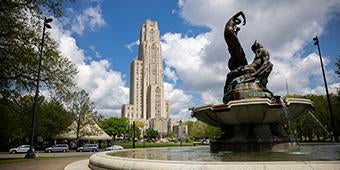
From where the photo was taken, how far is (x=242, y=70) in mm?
14805

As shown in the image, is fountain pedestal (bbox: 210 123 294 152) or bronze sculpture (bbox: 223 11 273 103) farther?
bronze sculpture (bbox: 223 11 273 103)

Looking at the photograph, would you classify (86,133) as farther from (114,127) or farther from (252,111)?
(114,127)

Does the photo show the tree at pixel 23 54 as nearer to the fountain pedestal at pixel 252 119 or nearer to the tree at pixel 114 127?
the fountain pedestal at pixel 252 119

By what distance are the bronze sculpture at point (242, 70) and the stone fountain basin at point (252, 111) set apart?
1.12m

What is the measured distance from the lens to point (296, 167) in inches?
234

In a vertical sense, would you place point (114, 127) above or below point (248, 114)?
above

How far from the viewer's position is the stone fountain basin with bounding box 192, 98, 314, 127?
40.3ft

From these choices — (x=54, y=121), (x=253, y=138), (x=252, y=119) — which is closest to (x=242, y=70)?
(x=252, y=119)

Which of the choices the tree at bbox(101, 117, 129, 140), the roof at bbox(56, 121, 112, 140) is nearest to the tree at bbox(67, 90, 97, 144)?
the roof at bbox(56, 121, 112, 140)

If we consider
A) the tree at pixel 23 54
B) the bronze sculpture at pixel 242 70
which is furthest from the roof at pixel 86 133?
the bronze sculpture at pixel 242 70

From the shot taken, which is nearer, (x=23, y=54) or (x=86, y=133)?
(x=23, y=54)

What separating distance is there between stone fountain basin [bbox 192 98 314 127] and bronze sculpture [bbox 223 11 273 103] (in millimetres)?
1116

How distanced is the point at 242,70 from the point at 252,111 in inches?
113

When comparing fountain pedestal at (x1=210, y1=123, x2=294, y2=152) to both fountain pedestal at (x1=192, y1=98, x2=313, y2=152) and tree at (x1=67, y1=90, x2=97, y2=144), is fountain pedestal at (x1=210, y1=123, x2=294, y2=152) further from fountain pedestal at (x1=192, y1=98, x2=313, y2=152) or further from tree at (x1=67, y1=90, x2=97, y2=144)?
tree at (x1=67, y1=90, x2=97, y2=144)
